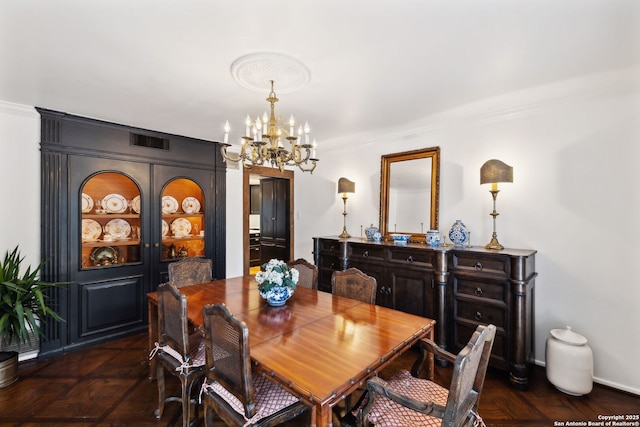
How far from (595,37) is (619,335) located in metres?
2.22

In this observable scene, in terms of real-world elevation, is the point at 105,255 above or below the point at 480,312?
above

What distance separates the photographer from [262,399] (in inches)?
58.4

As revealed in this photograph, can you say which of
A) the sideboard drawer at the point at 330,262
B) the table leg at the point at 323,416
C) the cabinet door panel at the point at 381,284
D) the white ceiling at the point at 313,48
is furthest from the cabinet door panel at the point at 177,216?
the table leg at the point at 323,416

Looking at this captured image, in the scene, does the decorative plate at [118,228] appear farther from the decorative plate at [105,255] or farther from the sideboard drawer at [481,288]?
the sideboard drawer at [481,288]

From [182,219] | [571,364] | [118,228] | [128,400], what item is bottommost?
[128,400]

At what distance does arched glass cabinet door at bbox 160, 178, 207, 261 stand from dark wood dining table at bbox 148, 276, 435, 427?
1666 mm

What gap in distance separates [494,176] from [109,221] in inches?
171

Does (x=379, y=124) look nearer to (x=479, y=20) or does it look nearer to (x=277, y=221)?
(x=479, y=20)

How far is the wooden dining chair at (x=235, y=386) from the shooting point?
132 cm

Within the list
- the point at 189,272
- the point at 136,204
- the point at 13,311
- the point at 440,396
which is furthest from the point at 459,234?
the point at 13,311

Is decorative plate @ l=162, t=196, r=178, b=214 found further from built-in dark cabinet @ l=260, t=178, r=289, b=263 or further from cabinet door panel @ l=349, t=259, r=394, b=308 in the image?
cabinet door panel @ l=349, t=259, r=394, b=308

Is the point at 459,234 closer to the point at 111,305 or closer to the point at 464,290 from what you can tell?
the point at 464,290

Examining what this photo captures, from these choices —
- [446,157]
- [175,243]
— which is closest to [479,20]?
[446,157]

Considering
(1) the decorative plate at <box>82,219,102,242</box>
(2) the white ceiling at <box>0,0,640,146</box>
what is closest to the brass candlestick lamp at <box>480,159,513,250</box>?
(2) the white ceiling at <box>0,0,640,146</box>
